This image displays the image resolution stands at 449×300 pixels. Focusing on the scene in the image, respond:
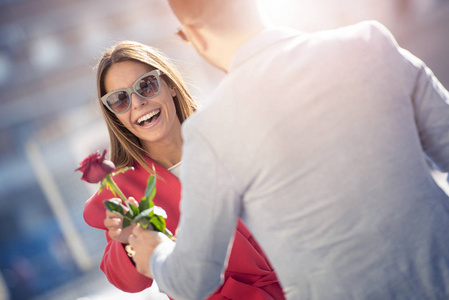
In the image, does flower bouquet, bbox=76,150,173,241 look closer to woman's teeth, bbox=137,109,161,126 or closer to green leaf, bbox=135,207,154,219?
green leaf, bbox=135,207,154,219

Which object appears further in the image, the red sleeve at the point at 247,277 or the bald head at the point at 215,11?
the red sleeve at the point at 247,277

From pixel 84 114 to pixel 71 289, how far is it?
251 inches

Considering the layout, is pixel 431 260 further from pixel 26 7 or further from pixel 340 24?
pixel 26 7

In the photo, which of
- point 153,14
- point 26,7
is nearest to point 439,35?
point 153,14

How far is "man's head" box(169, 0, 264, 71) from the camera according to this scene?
1089 millimetres

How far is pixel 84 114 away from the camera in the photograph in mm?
15250

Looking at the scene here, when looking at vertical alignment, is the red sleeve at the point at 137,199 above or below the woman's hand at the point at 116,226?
below

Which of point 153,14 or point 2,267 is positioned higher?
point 153,14

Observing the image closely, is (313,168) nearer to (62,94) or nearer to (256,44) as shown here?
(256,44)

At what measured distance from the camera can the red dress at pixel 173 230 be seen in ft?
5.88

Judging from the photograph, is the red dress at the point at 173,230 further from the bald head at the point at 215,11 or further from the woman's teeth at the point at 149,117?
the bald head at the point at 215,11

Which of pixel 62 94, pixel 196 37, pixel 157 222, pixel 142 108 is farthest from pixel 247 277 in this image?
pixel 62 94

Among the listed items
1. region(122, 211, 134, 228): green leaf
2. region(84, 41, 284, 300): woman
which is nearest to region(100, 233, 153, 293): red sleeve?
region(84, 41, 284, 300): woman

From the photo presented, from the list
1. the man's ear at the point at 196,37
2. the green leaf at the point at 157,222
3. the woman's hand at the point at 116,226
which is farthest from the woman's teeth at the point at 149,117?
the man's ear at the point at 196,37
